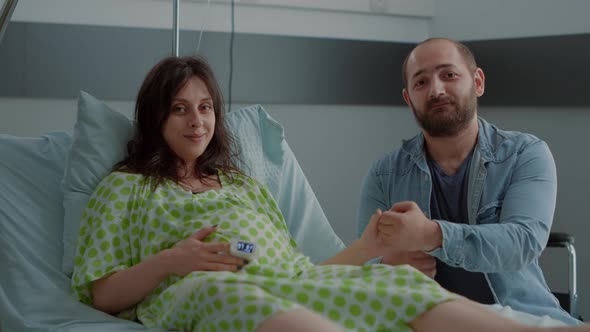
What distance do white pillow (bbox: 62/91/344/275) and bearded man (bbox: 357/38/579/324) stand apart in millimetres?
161

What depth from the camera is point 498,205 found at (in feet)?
6.79

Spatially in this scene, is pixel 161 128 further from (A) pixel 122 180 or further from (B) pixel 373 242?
(B) pixel 373 242

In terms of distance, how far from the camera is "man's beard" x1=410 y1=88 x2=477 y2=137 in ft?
6.97

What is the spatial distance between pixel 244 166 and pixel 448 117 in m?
0.56

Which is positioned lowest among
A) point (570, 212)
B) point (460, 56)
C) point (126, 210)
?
point (570, 212)

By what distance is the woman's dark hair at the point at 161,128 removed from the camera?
2.07 m

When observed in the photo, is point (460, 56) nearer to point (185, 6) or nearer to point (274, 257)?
point (274, 257)

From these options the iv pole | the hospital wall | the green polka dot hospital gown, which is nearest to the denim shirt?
the green polka dot hospital gown

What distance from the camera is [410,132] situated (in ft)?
13.1

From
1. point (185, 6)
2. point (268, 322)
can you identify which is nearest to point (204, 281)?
point (268, 322)

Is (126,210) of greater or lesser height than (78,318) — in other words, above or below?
above

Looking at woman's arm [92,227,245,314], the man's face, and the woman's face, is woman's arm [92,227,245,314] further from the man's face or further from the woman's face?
the man's face

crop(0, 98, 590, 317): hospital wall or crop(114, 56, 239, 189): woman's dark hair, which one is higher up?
crop(114, 56, 239, 189): woman's dark hair

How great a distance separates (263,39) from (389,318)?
216 centimetres
